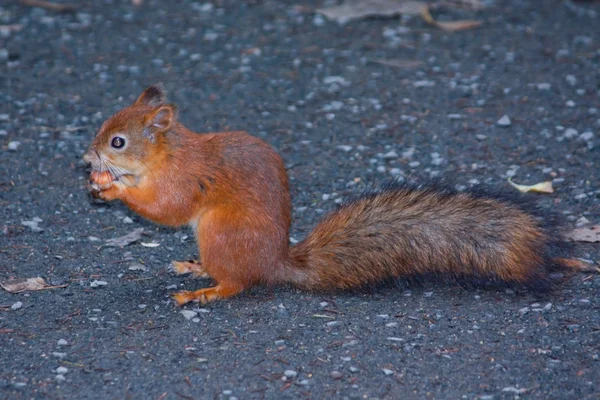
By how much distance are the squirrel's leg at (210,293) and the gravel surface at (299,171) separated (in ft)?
0.15

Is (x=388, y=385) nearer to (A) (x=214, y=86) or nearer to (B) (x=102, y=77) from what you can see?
(A) (x=214, y=86)

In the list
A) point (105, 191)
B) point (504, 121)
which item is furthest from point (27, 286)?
point (504, 121)

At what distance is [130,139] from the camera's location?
12.8 ft

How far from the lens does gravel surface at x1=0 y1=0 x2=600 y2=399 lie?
323 cm

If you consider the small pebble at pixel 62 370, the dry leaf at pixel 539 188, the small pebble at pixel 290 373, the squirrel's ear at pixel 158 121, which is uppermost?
the squirrel's ear at pixel 158 121

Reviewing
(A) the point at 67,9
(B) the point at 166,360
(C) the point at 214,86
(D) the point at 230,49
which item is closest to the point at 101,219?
(B) the point at 166,360

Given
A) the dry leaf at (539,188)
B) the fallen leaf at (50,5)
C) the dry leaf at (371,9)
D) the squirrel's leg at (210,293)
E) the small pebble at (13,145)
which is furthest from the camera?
the fallen leaf at (50,5)

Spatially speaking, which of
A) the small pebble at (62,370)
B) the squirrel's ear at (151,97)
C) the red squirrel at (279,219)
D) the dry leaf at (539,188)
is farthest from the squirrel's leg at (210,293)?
the dry leaf at (539,188)

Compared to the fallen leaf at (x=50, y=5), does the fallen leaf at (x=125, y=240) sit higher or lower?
lower

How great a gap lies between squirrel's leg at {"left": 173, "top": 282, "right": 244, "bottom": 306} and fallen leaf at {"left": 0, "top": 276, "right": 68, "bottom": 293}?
0.59m

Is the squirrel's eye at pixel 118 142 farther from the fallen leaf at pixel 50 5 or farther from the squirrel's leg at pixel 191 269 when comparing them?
the fallen leaf at pixel 50 5

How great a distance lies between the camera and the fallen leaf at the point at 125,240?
14.5ft

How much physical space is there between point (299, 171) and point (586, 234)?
5.78 feet

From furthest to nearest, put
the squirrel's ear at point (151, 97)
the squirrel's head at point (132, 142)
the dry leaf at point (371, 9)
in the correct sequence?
the dry leaf at point (371, 9), the squirrel's ear at point (151, 97), the squirrel's head at point (132, 142)
